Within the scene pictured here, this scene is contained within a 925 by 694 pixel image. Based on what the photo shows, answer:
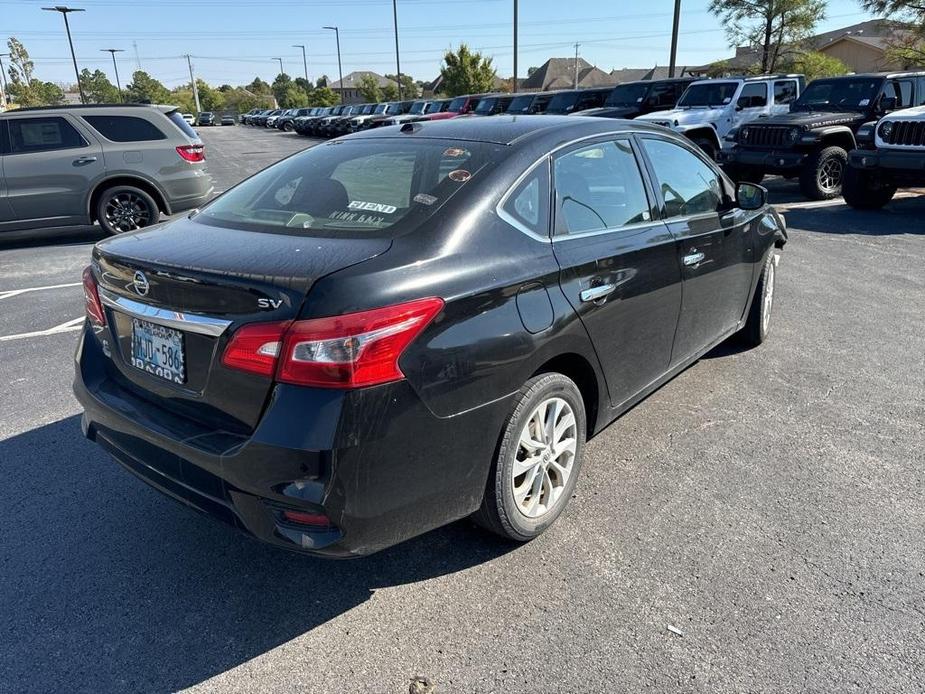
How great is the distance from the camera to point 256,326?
2.18 metres

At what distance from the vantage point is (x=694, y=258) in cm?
373

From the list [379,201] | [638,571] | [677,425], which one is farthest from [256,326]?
[677,425]

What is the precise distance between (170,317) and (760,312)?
13.2 ft

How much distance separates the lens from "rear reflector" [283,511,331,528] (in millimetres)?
2189

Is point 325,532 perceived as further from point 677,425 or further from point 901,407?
point 901,407

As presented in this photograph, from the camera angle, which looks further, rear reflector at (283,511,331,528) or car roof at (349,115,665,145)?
car roof at (349,115,665,145)

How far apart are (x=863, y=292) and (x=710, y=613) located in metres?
5.25

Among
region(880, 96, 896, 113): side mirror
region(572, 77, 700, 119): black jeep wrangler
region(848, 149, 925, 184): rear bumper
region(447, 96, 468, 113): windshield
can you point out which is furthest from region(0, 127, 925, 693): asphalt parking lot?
region(447, 96, 468, 113): windshield

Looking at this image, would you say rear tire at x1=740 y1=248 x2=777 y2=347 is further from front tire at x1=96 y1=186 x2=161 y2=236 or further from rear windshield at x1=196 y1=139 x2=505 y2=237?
front tire at x1=96 y1=186 x2=161 y2=236

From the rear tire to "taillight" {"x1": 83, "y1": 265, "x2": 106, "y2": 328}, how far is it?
403 cm

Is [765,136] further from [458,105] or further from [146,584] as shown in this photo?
[458,105]

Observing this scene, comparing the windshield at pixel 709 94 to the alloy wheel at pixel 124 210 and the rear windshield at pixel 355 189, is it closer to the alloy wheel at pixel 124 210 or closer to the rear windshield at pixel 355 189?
the alloy wheel at pixel 124 210

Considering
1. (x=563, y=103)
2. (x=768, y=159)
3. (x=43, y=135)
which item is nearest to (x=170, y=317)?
(x=43, y=135)

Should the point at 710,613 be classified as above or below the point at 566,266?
below
